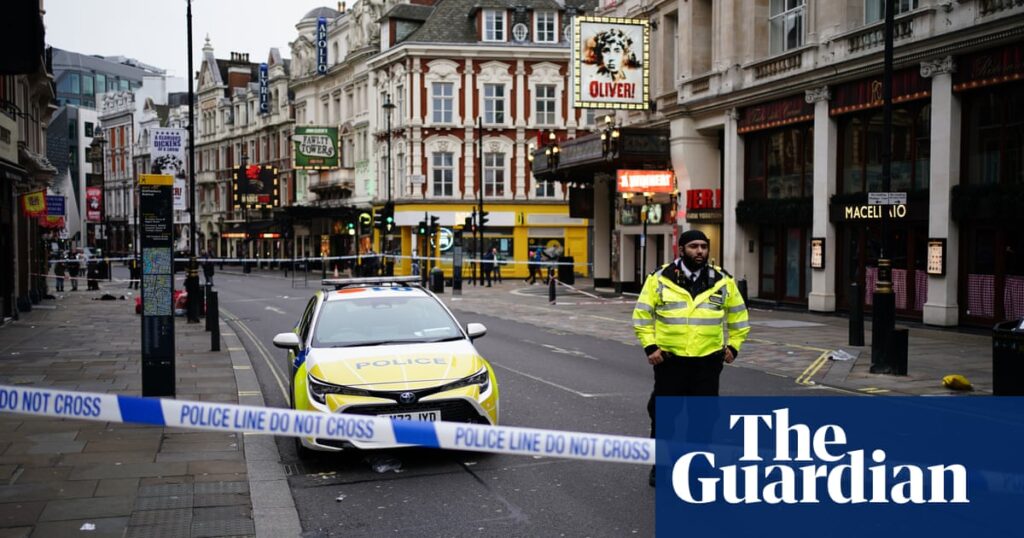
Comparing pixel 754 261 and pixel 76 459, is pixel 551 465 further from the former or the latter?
pixel 754 261

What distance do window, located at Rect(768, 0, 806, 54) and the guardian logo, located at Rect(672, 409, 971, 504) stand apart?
66.8 feet

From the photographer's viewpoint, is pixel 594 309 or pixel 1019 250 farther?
pixel 594 309

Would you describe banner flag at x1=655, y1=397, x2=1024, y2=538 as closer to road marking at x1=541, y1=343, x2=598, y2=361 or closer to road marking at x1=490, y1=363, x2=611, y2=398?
road marking at x1=490, y1=363, x2=611, y2=398

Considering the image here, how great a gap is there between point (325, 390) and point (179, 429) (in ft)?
8.06

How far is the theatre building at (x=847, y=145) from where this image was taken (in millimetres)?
19609

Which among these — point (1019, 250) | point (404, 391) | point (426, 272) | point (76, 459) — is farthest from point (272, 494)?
point (426, 272)

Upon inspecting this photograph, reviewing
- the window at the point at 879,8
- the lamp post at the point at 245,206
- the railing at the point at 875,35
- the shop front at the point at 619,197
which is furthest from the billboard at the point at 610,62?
the lamp post at the point at 245,206

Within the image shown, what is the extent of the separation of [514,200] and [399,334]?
47.4 m

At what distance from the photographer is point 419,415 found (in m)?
8.01

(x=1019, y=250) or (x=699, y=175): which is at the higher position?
(x=699, y=175)

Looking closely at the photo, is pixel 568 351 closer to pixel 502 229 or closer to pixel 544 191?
pixel 502 229

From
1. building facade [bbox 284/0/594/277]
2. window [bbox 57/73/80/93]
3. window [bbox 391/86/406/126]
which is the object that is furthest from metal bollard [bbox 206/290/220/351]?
window [bbox 57/73/80/93]

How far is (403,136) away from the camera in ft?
184

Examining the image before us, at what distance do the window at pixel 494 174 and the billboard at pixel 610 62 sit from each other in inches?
1036
